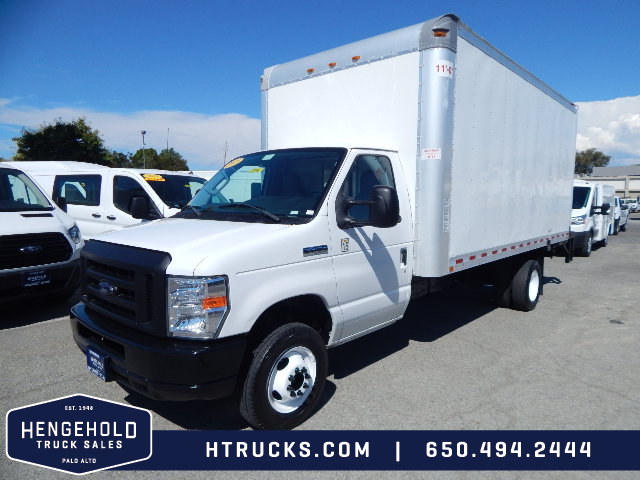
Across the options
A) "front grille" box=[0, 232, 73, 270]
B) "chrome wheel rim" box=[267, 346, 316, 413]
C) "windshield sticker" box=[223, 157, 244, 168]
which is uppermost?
"windshield sticker" box=[223, 157, 244, 168]

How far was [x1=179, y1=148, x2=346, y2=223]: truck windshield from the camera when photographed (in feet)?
11.8

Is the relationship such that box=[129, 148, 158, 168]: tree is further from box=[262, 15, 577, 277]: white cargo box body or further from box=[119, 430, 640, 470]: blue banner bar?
box=[119, 430, 640, 470]: blue banner bar

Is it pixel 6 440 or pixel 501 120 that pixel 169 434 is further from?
pixel 501 120

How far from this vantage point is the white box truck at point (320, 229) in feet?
9.36

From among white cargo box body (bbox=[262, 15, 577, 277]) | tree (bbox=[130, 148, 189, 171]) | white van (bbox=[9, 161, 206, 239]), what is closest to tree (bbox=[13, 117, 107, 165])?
tree (bbox=[130, 148, 189, 171])

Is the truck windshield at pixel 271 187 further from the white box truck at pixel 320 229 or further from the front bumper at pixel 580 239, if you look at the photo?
the front bumper at pixel 580 239

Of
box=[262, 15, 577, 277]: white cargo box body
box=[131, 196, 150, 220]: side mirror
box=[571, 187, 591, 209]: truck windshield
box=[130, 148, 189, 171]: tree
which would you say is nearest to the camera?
box=[262, 15, 577, 277]: white cargo box body

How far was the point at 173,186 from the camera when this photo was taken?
9070 millimetres

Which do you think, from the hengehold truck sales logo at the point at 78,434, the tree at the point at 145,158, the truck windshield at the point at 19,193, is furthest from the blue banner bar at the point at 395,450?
the tree at the point at 145,158

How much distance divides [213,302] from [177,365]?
1.45ft

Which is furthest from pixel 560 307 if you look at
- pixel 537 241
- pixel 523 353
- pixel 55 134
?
pixel 55 134

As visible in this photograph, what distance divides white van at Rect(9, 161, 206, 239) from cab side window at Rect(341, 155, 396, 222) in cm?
500

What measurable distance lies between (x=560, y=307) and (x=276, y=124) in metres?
5.70

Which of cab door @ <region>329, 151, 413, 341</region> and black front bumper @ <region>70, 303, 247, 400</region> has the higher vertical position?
cab door @ <region>329, 151, 413, 341</region>
